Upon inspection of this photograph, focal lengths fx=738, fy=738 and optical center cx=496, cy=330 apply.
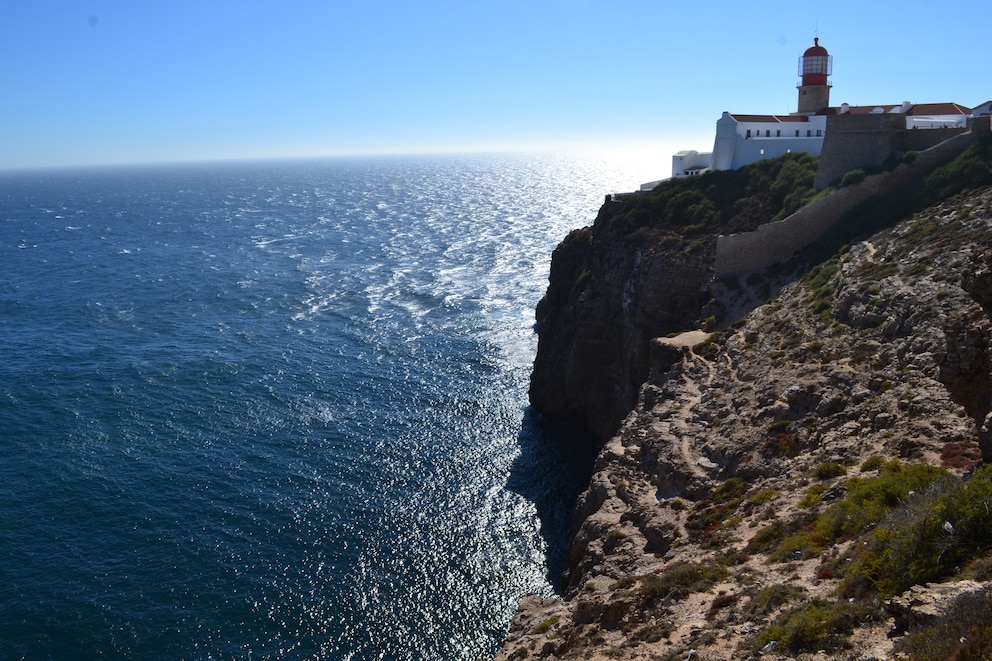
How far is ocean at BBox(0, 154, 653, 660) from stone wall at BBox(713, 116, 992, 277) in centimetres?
1883

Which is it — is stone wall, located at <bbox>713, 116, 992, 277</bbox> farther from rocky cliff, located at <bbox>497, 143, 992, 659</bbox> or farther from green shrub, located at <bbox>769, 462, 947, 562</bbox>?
green shrub, located at <bbox>769, 462, 947, 562</bbox>

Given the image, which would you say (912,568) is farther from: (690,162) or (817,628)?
(690,162)

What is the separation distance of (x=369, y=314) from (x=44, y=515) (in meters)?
46.4

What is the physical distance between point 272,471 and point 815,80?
58.3m

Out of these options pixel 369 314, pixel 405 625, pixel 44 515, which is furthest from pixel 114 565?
pixel 369 314

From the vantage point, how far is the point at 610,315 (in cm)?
5909

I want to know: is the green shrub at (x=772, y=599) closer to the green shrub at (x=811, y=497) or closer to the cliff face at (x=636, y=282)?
the green shrub at (x=811, y=497)

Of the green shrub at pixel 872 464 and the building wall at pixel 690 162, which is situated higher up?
the building wall at pixel 690 162

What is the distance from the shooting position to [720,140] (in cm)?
7006

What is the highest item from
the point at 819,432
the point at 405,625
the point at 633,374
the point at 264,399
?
the point at 819,432

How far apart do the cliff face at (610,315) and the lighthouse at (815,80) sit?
21407 mm

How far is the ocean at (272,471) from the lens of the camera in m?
36.2

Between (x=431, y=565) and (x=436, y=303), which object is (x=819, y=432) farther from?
(x=436, y=303)

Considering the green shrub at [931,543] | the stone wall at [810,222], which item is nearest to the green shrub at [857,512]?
the green shrub at [931,543]
